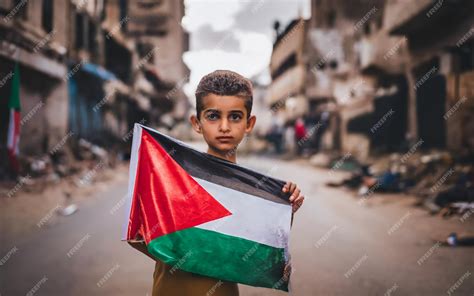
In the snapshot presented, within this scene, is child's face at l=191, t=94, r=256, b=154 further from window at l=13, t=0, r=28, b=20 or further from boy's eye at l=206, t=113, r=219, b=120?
window at l=13, t=0, r=28, b=20

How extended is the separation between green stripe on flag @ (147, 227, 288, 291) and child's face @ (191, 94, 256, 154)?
46 cm

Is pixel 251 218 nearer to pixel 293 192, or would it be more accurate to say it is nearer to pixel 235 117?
pixel 293 192

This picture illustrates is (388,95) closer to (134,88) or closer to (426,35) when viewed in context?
(426,35)

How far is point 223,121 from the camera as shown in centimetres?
195

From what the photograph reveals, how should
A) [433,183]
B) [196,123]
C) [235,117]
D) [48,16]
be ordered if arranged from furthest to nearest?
1. [48,16]
2. [433,183]
3. [196,123]
4. [235,117]

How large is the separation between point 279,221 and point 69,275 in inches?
101

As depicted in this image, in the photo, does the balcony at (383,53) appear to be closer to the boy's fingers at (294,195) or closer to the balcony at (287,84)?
the balcony at (287,84)

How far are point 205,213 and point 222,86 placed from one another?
2.16 ft

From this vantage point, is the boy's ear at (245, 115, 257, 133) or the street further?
the street

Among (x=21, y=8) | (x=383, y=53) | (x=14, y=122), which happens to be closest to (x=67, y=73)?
(x=21, y=8)

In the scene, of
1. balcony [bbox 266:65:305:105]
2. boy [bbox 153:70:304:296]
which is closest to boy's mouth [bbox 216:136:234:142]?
boy [bbox 153:70:304:296]

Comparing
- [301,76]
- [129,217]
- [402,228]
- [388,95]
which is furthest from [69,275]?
[301,76]

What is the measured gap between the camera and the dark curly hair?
1.94 metres

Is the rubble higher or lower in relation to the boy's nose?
lower
